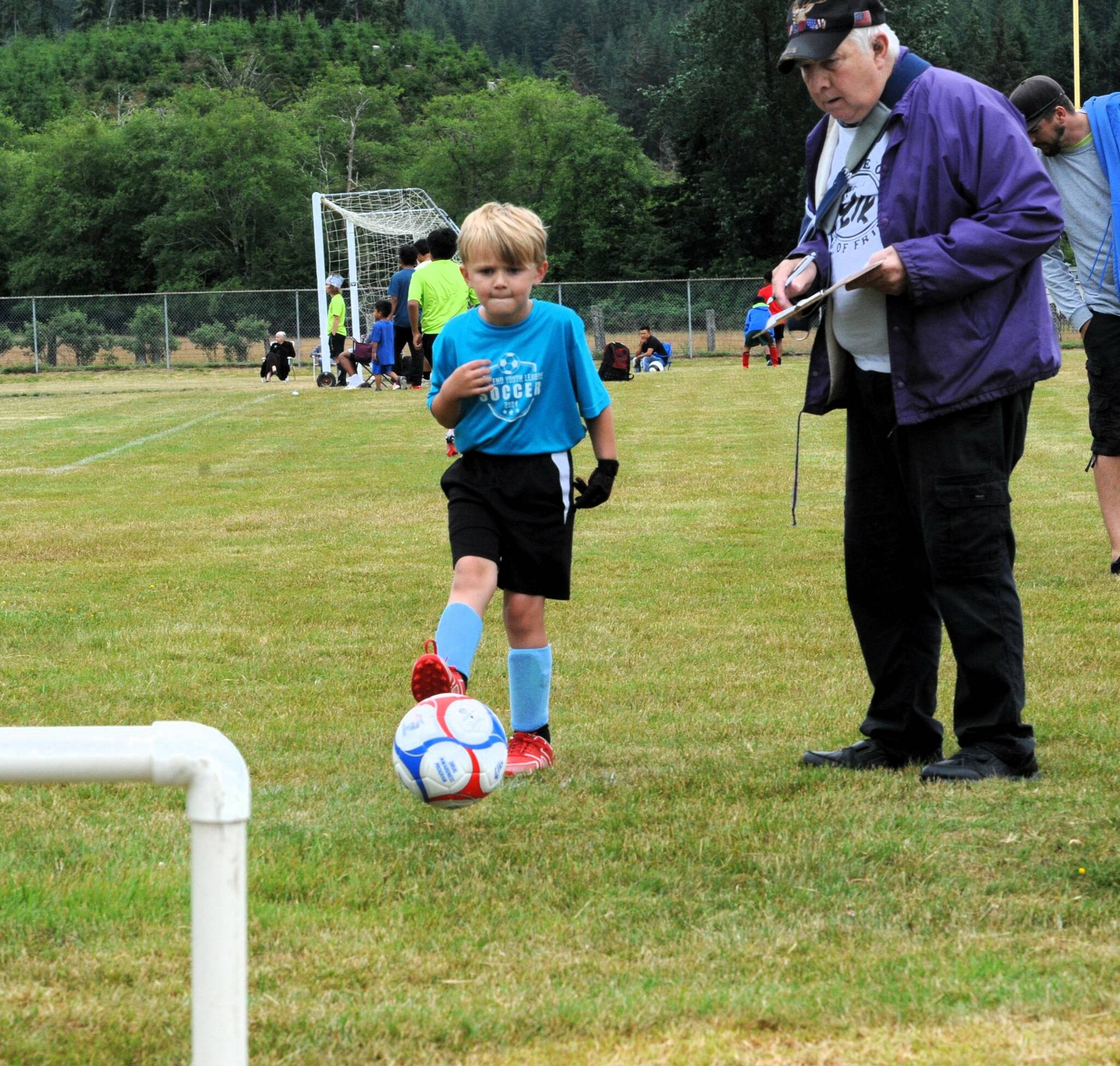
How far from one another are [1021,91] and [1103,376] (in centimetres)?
150

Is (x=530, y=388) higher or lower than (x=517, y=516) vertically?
higher

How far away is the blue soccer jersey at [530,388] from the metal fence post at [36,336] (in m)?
35.8

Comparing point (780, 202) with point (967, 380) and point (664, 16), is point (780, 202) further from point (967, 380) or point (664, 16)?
point (664, 16)

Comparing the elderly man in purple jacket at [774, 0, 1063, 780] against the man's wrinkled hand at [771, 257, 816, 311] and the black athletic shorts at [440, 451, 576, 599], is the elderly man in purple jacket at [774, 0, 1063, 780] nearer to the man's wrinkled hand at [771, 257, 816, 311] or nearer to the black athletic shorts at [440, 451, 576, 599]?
the man's wrinkled hand at [771, 257, 816, 311]

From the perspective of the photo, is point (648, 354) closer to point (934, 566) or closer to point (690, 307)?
point (690, 307)

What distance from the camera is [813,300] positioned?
13.8 feet

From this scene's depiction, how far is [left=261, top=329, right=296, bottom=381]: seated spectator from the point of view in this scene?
3180cm

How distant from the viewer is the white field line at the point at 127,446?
14352 mm

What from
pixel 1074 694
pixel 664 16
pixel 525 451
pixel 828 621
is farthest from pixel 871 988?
pixel 664 16

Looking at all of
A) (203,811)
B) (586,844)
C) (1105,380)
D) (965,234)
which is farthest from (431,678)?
(1105,380)

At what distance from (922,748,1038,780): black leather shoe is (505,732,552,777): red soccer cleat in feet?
3.58

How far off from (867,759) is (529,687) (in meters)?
1.01

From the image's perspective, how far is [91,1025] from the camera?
8.76 ft

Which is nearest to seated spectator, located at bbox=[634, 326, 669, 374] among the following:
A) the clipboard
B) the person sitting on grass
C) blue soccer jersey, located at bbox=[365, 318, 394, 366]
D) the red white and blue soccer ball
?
the person sitting on grass
